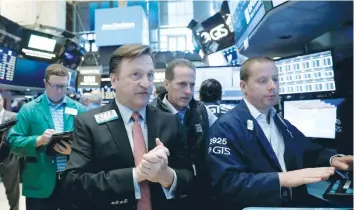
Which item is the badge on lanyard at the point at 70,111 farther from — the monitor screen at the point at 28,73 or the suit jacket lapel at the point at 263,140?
the monitor screen at the point at 28,73

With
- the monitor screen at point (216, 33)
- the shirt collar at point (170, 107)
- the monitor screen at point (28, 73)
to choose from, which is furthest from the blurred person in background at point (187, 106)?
the monitor screen at point (28, 73)

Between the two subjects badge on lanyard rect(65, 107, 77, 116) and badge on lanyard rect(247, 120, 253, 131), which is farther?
badge on lanyard rect(65, 107, 77, 116)

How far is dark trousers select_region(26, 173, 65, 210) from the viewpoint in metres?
2.17

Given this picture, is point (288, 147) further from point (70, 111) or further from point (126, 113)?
point (70, 111)

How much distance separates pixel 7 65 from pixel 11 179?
10.1 ft

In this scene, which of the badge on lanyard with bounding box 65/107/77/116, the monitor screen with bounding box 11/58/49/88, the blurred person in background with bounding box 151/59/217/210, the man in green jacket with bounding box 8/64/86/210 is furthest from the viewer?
the monitor screen with bounding box 11/58/49/88

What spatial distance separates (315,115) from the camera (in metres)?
2.72

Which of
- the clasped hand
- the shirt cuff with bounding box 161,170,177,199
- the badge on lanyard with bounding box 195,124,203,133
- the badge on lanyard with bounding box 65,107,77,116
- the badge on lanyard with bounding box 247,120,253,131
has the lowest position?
the shirt cuff with bounding box 161,170,177,199

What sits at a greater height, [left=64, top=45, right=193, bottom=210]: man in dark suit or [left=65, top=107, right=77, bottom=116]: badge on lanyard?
[left=65, top=107, right=77, bottom=116]: badge on lanyard

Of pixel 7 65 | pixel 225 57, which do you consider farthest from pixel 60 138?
pixel 225 57

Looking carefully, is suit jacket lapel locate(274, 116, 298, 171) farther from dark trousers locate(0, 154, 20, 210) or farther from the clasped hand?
dark trousers locate(0, 154, 20, 210)

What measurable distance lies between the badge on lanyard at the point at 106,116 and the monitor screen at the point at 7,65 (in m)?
5.54

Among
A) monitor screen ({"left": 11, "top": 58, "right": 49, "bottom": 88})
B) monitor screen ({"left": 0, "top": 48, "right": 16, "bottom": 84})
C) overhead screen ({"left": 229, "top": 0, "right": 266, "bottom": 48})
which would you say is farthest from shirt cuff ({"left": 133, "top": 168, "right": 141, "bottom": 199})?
monitor screen ({"left": 11, "top": 58, "right": 49, "bottom": 88})

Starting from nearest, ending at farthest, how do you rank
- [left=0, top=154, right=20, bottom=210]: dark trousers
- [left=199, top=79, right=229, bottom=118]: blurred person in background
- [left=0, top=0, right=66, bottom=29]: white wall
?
1. [left=199, top=79, right=229, bottom=118]: blurred person in background
2. [left=0, top=154, right=20, bottom=210]: dark trousers
3. [left=0, top=0, right=66, bottom=29]: white wall
